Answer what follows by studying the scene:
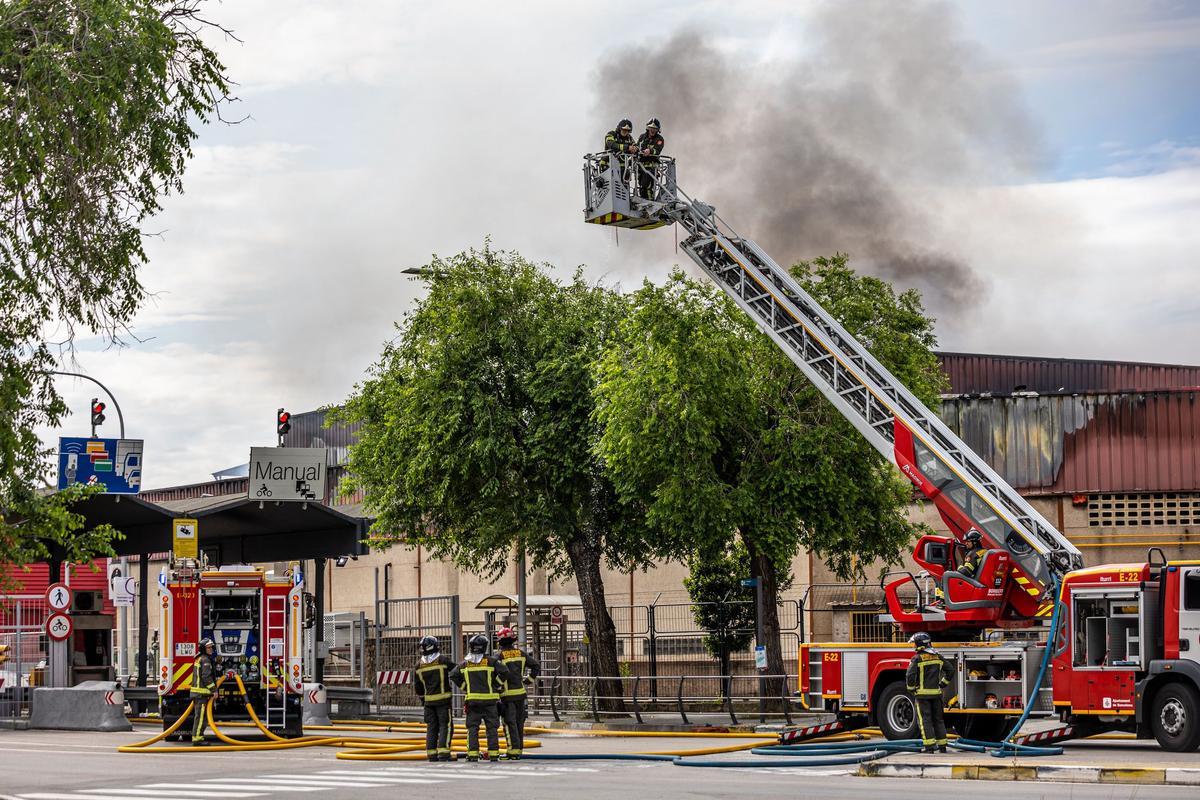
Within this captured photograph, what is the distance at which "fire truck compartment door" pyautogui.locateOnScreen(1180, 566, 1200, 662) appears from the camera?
64.3 ft

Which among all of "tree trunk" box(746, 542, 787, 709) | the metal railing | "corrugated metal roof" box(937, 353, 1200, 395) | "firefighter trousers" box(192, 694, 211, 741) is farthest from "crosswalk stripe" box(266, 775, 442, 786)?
"corrugated metal roof" box(937, 353, 1200, 395)

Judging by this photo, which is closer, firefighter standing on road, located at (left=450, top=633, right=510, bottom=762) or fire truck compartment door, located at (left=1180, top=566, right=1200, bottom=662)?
firefighter standing on road, located at (left=450, top=633, right=510, bottom=762)

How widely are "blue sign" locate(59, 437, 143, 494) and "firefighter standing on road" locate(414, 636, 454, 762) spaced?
44.8 ft

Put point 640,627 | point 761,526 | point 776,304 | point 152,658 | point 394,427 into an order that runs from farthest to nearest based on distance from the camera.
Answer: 1. point 152,658
2. point 640,627
3. point 394,427
4. point 761,526
5. point 776,304

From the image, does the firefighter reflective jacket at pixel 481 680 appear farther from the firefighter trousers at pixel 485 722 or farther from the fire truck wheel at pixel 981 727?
the fire truck wheel at pixel 981 727

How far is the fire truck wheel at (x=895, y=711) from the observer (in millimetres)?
22500

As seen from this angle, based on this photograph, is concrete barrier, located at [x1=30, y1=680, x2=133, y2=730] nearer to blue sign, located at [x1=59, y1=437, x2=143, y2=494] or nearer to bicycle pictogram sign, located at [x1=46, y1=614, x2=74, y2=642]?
bicycle pictogram sign, located at [x1=46, y1=614, x2=74, y2=642]

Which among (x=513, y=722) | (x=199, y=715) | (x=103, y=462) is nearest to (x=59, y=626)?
(x=103, y=462)

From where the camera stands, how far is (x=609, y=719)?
30.2m

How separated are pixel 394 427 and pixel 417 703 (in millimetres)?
5952

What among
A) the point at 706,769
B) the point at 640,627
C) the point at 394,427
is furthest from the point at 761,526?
the point at 640,627

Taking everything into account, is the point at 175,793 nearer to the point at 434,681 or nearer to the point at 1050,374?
the point at 434,681

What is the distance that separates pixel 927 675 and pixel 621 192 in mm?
10430

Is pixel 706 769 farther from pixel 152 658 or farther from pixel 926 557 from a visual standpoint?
pixel 152 658
